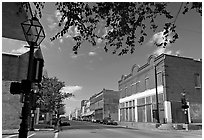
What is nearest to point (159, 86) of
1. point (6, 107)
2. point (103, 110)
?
point (6, 107)

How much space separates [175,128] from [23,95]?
2514 cm

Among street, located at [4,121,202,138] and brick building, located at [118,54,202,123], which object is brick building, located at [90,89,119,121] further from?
street, located at [4,121,202,138]

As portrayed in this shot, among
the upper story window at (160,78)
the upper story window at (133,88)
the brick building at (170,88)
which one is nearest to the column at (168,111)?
the brick building at (170,88)

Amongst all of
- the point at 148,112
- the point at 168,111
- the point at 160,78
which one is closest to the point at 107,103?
the point at 148,112

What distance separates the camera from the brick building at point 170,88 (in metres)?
30.4

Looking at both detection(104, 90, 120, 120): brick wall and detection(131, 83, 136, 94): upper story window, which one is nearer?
detection(131, 83, 136, 94): upper story window

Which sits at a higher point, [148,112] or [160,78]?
[160,78]

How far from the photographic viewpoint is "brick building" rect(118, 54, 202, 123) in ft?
99.8

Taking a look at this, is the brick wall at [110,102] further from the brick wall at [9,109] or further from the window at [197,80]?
the brick wall at [9,109]

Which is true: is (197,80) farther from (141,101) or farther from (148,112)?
(141,101)

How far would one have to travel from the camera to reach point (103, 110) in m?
70.9

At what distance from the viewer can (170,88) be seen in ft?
102

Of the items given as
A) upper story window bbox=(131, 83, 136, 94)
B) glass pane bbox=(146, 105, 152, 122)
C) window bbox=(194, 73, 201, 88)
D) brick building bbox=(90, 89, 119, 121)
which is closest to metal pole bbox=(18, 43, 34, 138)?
window bbox=(194, 73, 201, 88)

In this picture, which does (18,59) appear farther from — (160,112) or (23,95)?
(160,112)
